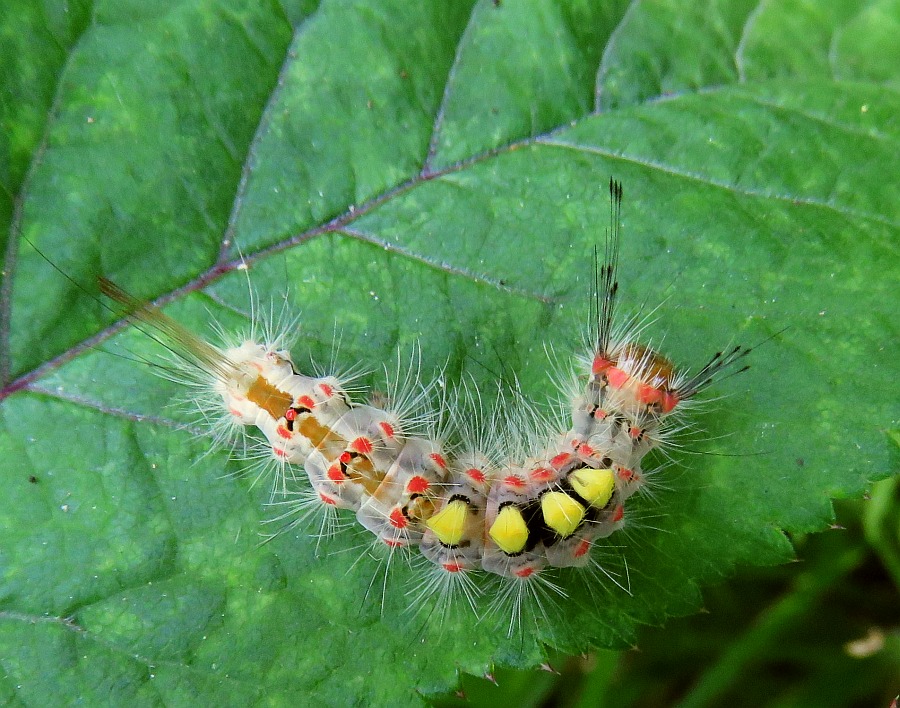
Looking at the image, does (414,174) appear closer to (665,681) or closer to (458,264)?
(458,264)

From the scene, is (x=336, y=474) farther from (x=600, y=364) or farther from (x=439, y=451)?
(x=600, y=364)

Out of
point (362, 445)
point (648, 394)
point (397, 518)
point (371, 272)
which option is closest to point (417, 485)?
point (397, 518)

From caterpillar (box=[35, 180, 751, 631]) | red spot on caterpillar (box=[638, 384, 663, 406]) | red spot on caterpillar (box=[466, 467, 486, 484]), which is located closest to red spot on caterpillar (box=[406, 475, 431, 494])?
caterpillar (box=[35, 180, 751, 631])

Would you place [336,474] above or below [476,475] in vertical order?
above

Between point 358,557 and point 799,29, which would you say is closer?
point 358,557

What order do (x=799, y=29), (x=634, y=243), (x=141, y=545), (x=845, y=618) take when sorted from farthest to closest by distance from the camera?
(x=845, y=618) < (x=799, y=29) < (x=634, y=243) < (x=141, y=545)

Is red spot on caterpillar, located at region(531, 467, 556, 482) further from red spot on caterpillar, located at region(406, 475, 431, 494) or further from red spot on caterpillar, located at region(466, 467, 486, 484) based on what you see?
red spot on caterpillar, located at region(406, 475, 431, 494)

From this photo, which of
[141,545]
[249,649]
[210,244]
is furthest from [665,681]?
[210,244]
